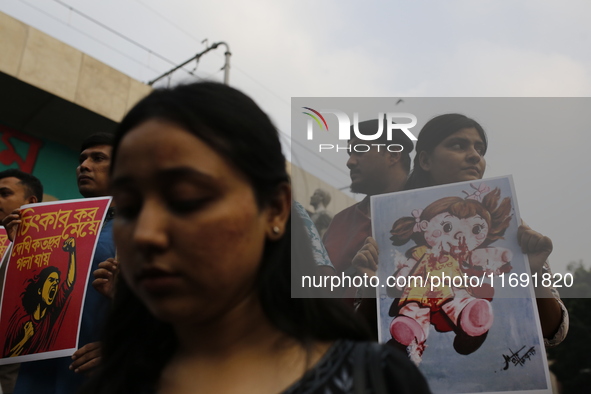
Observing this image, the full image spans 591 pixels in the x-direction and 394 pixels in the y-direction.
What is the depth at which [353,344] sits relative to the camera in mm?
964

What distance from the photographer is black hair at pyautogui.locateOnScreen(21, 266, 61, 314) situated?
2094 millimetres

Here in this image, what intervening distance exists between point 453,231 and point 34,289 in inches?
65.0

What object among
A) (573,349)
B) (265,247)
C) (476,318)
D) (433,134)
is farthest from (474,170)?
(573,349)

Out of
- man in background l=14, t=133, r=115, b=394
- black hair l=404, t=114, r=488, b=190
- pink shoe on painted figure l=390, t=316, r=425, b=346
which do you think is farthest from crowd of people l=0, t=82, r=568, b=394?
black hair l=404, t=114, r=488, b=190

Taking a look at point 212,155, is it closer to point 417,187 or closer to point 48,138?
point 417,187

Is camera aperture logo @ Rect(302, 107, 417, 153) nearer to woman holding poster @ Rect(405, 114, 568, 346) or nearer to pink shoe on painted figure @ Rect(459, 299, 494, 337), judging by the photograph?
woman holding poster @ Rect(405, 114, 568, 346)

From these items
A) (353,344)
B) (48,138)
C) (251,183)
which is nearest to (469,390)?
(353,344)

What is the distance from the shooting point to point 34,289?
2115 millimetres

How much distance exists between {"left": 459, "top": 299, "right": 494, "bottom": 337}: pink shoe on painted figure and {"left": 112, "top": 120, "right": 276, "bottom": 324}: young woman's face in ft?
3.82

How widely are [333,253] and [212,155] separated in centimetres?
129

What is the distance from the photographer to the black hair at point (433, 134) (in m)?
2.19

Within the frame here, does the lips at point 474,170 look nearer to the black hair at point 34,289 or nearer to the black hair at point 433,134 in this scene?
the black hair at point 433,134

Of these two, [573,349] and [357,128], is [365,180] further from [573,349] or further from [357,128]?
[573,349]

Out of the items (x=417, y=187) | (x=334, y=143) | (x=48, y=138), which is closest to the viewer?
(x=417, y=187)
